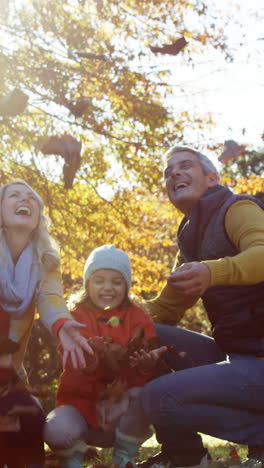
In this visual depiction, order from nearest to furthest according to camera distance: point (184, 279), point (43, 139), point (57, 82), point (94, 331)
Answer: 1. point (184, 279)
2. point (94, 331)
3. point (57, 82)
4. point (43, 139)

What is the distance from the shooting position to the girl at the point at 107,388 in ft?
9.17

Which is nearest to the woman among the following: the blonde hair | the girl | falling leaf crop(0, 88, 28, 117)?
the blonde hair

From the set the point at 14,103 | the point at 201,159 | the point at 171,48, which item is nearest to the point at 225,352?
the point at 201,159

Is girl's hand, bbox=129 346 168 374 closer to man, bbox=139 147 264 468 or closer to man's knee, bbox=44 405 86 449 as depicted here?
man, bbox=139 147 264 468

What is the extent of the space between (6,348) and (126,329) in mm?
722

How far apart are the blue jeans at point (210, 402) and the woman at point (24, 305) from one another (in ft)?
1.46

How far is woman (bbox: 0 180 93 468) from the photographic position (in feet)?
8.73

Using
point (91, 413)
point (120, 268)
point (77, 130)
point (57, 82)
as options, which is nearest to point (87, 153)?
point (77, 130)

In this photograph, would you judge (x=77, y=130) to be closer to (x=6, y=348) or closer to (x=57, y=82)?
(x=57, y=82)

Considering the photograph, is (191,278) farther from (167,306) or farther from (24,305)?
(167,306)

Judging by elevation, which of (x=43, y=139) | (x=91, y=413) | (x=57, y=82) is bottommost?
(x=91, y=413)

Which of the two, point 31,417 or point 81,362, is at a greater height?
point 81,362

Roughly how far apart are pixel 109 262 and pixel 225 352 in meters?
0.87

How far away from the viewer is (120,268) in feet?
11.0
